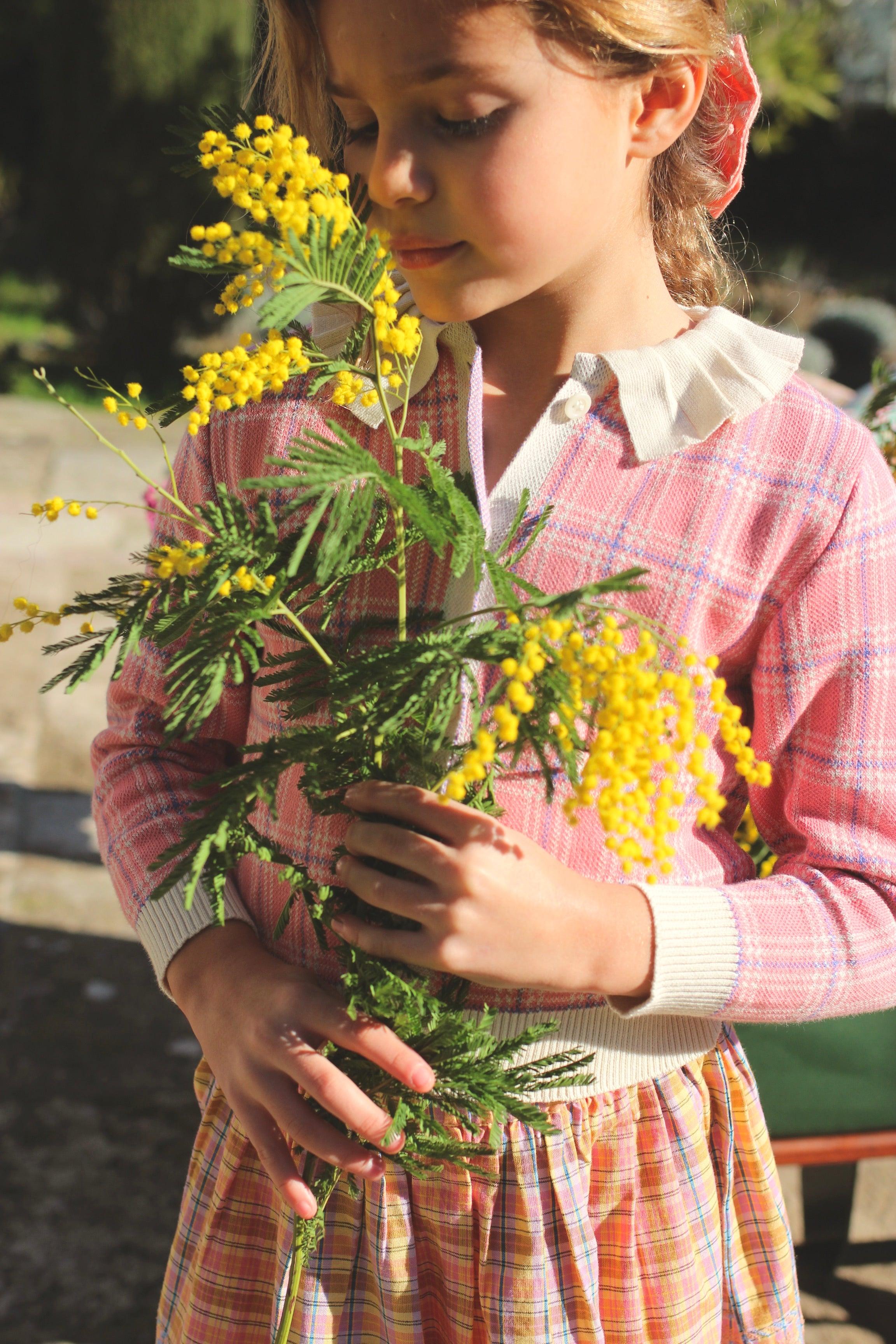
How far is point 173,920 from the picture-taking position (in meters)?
1.21

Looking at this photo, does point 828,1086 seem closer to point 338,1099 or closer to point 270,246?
point 338,1099

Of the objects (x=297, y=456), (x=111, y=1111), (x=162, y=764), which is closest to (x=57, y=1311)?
(x=111, y=1111)

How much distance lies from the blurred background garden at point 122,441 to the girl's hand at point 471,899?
1.94ft

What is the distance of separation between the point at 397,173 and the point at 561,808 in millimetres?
595

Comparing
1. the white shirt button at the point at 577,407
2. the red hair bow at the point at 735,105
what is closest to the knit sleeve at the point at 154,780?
the white shirt button at the point at 577,407

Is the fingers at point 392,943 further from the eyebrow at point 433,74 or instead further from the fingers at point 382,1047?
the eyebrow at point 433,74

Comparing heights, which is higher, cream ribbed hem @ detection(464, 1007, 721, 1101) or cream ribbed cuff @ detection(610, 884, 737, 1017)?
cream ribbed cuff @ detection(610, 884, 737, 1017)

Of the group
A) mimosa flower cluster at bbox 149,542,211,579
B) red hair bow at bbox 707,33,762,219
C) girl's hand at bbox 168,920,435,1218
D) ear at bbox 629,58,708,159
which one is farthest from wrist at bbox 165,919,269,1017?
red hair bow at bbox 707,33,762,219

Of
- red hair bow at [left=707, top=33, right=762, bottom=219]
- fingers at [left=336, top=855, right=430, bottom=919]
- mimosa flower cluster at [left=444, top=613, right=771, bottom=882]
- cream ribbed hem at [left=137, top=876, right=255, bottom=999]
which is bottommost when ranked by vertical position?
cream ribbed hem at [left=137, top=876, right=255, bottom=999]

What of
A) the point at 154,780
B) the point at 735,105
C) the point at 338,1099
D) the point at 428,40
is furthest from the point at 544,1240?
the point at 735,105

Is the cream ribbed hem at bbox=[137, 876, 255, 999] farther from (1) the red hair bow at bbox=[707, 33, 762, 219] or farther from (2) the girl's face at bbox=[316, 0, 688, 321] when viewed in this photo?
(1) the red hair bow at bbox=[707, 33, 762, 219]

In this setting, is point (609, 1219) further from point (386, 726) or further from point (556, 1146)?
point (386, 726)

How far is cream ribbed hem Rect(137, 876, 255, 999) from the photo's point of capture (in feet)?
3.96

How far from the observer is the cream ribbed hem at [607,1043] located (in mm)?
1146
